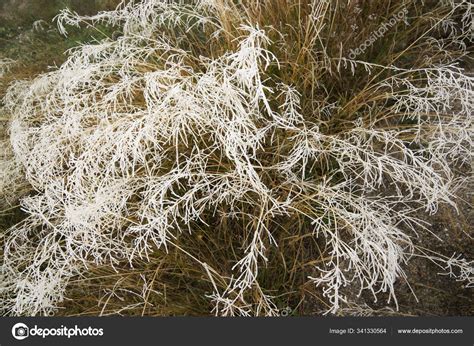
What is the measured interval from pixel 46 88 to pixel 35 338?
0.81 m

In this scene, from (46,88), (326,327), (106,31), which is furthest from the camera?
(106,31)

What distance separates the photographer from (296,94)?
1380 millimetres

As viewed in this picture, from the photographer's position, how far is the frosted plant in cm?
113

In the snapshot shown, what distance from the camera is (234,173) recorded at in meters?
1.14

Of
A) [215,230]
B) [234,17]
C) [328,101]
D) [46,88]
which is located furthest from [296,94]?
[46,88]

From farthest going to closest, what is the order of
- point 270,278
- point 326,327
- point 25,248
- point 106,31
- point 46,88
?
point 106,31
point 46,88
point 25,248
point 270,278
point 326,327

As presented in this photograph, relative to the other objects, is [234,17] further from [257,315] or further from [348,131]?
[257,315]

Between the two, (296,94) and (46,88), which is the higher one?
(46,88)

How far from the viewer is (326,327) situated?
1.11 meters

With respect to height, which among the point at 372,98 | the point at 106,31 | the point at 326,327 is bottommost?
the point at 326,327

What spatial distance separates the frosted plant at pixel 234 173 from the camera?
1.13 meters

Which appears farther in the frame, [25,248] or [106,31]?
[106,31]

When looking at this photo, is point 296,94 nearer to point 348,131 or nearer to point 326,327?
point 348,131

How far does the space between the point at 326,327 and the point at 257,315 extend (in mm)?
171
